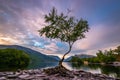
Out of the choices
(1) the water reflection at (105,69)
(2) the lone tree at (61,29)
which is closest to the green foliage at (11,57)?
(1) the water reflection at (105,69)

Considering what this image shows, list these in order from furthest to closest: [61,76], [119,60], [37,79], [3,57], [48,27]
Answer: [119,60] → [3,57] → [48,27] → [61,76] → [37,79]

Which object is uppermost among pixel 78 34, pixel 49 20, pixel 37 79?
pixel 49 20

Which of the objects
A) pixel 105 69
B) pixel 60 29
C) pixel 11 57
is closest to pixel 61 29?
pixel 60 29

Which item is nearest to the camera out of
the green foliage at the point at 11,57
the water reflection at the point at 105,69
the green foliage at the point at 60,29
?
the green foliage at the point at 60,29

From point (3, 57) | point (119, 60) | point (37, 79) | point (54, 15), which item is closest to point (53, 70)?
point (37, 79)

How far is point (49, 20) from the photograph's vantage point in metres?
32.6

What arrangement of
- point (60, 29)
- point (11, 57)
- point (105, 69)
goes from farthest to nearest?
point (11, 57)
point (105, 69)
point (60, 29)

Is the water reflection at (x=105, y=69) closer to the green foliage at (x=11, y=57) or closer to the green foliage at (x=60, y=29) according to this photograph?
the green foliage at (x=60, y=29)

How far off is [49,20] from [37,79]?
12092 mm

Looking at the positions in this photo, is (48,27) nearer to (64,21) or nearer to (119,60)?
(64,21)

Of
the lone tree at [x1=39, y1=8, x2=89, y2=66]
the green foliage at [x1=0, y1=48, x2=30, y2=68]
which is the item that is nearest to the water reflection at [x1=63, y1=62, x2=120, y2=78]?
the lone tree at [x1=39, y1=8, x2=89, y2=66]

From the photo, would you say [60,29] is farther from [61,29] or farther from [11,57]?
[11,57]

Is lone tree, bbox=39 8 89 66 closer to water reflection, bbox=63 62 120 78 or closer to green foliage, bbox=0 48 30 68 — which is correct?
water reflection, bbox=63 62 120 78

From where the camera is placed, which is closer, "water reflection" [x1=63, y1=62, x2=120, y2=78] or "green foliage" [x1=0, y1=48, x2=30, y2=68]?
"water reflection" [x1=63, y1=62, x2=120, y2=78]
